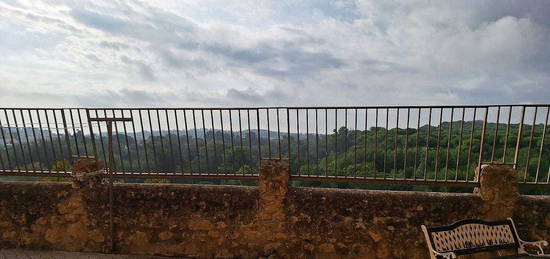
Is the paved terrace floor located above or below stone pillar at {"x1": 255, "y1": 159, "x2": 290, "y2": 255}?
below

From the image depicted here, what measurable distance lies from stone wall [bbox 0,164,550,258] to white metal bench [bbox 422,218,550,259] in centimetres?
60

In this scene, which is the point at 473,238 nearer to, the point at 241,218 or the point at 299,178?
the point at 299,178

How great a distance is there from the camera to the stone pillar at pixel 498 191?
12.7 ft

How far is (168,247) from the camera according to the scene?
4438 millimetres

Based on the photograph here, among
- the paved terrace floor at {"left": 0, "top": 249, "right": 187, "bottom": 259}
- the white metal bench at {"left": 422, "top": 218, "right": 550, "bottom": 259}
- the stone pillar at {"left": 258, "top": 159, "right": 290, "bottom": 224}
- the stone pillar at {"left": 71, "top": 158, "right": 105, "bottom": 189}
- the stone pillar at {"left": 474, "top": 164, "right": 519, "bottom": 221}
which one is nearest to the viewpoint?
the white metal bench at {"left": 422, "top": 218, "right": 550, "bottom": 259}

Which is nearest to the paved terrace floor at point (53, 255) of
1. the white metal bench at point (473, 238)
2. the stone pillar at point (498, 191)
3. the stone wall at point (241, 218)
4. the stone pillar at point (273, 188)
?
the stone wall at point (241, 218)

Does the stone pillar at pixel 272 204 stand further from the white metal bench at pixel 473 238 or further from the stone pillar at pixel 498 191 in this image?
the stone pillar at pixel 498 191

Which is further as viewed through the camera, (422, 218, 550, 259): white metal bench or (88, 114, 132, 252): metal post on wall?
(88, 114, 132, 252): metal post on wall

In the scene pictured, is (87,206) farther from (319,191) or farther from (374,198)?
(374,198)

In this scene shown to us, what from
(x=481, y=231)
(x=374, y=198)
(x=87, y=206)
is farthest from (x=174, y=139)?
(x=481, y=231)

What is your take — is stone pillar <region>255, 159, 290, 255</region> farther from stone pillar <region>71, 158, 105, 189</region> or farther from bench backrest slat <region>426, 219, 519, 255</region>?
stone pillar <region>71, 158, 105, 189</region>

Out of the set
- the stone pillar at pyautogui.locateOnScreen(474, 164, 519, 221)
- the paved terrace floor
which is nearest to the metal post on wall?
the paved terrace floor

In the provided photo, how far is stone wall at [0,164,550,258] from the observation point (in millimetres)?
3988

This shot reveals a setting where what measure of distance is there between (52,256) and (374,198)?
4.62 metres
